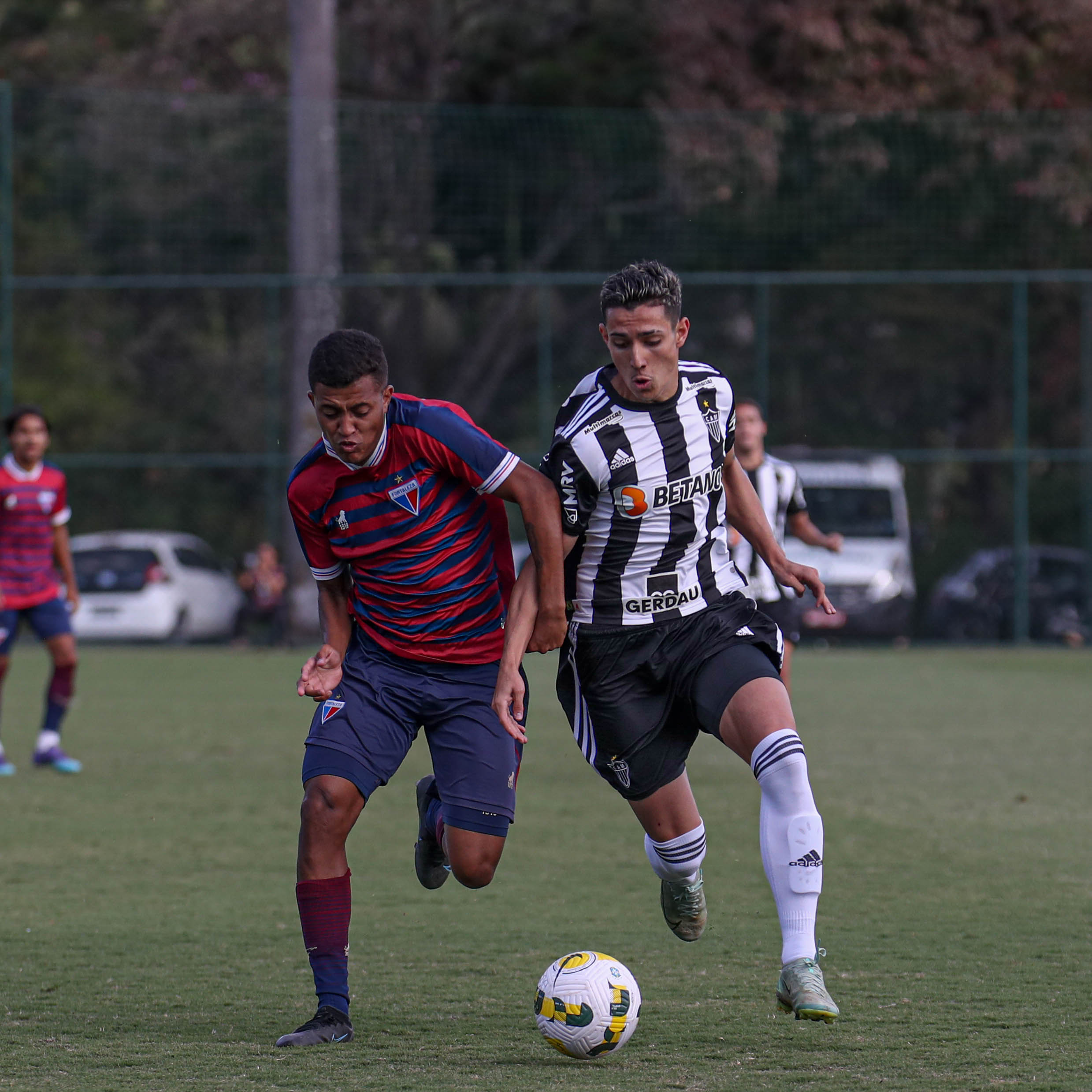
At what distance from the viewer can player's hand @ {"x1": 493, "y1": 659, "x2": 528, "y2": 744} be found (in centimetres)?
483

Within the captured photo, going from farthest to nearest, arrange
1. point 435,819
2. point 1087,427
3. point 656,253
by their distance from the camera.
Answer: point 656,253 → point 1087,427 → point 435,819

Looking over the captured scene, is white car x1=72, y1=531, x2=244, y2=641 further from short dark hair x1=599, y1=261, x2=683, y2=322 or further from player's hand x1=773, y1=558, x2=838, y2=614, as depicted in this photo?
Answer: short dark hair x1=599, y1=261, x2=683, y2=322

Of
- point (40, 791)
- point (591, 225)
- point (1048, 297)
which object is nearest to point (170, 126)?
point (591, 225)

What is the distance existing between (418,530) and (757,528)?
105 centimetres

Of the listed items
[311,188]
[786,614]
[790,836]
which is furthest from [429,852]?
[311,188]

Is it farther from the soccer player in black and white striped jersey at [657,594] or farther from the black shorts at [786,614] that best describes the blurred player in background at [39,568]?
the soccer player in black and white striped jersey at [657,594]

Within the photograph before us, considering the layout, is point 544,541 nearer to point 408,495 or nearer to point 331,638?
point 408,495

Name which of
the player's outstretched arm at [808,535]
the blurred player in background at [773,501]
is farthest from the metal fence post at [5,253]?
the player's outstretched arm at [808,535]

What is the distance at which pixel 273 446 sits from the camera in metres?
22.7

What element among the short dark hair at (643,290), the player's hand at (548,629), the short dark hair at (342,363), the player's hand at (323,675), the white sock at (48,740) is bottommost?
the white sock at (48,740)

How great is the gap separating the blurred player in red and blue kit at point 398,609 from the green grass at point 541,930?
0.47m

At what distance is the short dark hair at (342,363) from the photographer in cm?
470

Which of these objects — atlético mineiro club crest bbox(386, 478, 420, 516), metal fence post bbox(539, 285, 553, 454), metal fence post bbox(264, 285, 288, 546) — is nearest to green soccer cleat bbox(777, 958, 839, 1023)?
atlético mineiro club crest bbox(386, 478, 420, 516)

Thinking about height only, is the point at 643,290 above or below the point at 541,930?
above
